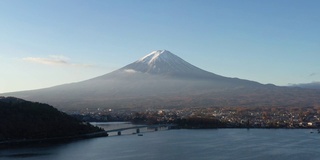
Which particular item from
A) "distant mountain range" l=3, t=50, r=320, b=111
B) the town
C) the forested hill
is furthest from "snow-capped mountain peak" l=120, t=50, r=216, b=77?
the forested hill

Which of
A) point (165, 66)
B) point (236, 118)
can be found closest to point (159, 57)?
point (165, 66)

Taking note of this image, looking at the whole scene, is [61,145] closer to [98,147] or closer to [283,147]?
[98,147]

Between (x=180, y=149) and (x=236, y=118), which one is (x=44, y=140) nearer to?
(x=180, y=149)

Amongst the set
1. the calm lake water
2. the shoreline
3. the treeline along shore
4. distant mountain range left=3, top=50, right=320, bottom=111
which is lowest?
the calm lake water

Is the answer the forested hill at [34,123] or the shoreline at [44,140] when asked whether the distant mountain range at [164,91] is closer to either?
the forested hill at [34,123]

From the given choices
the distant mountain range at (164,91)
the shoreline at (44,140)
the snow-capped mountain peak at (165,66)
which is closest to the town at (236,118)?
the distant mountain range at (164,91)

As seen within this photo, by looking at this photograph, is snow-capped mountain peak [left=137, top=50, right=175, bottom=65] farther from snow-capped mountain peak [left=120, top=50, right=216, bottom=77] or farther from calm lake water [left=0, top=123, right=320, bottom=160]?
calm lake water [left=0, top=123, right=320, bottom=160]
